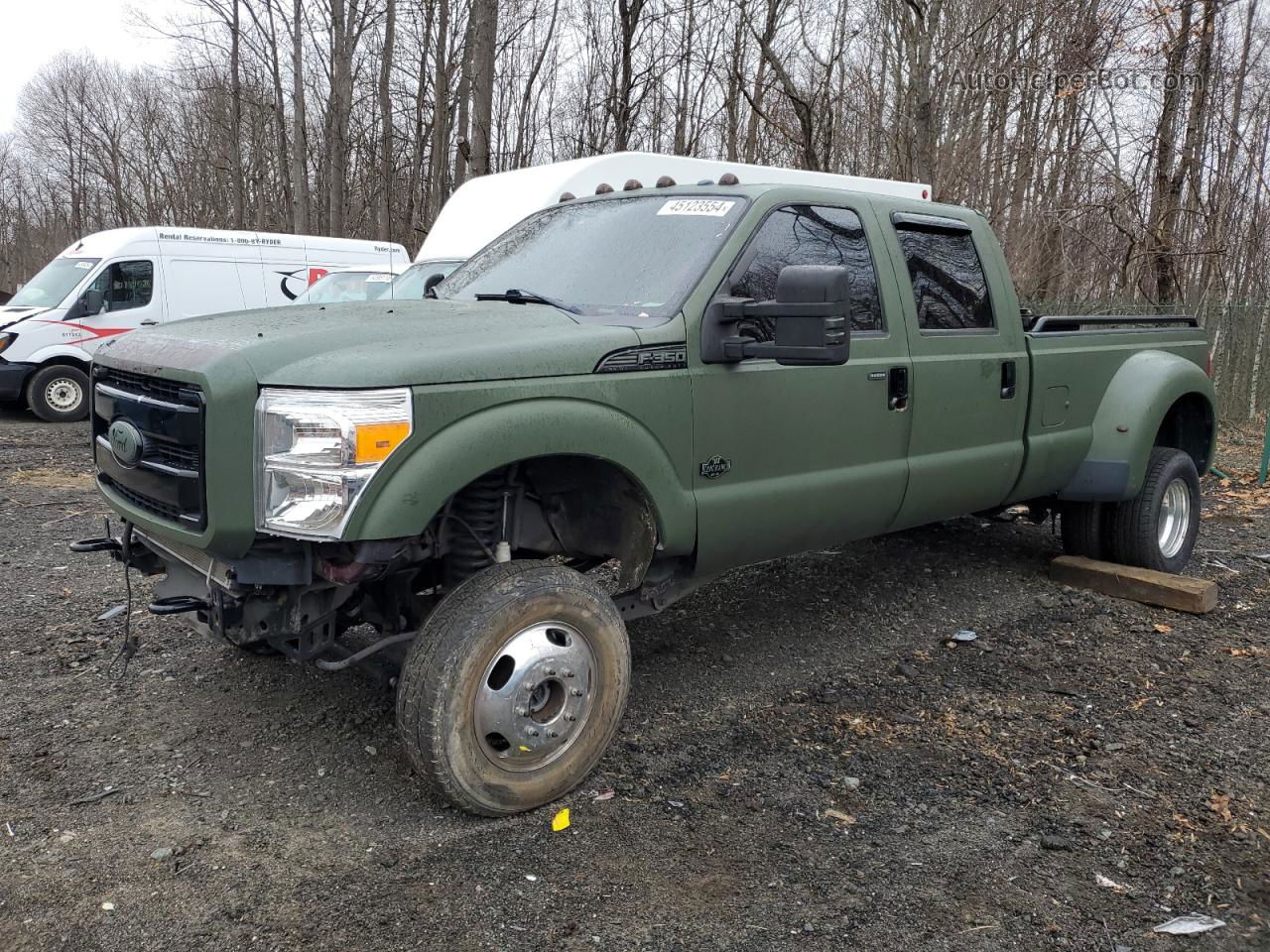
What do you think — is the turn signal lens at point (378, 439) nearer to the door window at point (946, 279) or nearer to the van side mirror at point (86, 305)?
the door window at point (946, 279)

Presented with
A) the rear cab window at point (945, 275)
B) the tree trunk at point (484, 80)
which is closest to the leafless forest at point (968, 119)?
the tree trunk at point (484, 80)

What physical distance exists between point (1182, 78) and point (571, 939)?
16.3m

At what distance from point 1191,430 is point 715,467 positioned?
13.5 ft

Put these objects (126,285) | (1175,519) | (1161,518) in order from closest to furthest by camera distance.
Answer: (1161,518)
(1175,519)
(126,285)

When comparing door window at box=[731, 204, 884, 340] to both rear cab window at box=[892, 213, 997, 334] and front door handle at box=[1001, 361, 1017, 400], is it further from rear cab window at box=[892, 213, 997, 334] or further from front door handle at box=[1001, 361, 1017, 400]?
front door handle at box=[1001, 361, 1017, 400]

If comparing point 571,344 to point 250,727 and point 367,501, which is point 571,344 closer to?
point 367,501

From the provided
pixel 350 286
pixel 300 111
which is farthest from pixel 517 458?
pixel 300 111

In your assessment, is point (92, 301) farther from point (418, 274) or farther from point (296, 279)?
point (418, 274)

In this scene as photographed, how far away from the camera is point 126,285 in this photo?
14.0 metres

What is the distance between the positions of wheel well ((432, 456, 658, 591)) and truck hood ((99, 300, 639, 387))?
15.0 inches

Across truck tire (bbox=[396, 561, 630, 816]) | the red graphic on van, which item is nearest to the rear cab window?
truck tire (bbox=[396, 561, 630, 816])

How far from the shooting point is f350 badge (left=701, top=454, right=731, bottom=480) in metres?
3.83

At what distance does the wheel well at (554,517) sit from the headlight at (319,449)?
41cm

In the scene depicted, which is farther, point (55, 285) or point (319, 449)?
point (55, 285)
